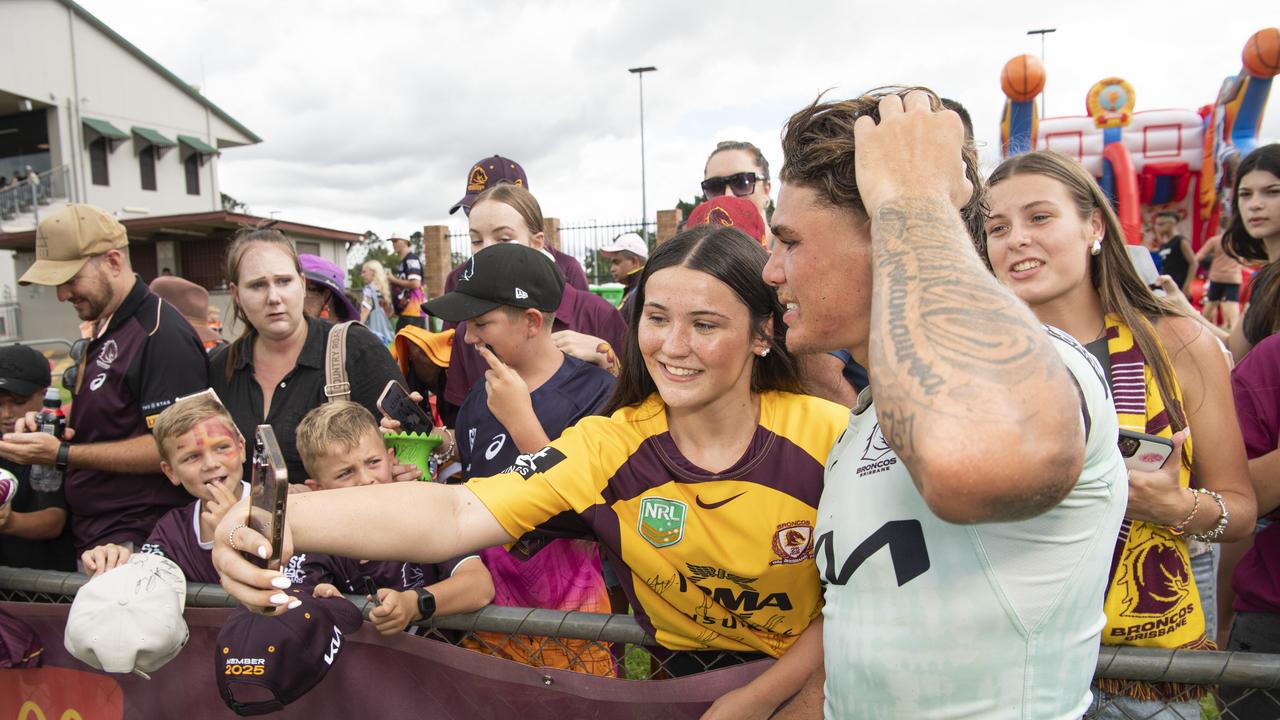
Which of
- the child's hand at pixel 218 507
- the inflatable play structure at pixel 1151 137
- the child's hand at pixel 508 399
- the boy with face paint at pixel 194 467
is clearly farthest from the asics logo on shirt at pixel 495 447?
the inflatable play structure at pixel 1151 137

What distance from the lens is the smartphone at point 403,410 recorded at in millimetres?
3021

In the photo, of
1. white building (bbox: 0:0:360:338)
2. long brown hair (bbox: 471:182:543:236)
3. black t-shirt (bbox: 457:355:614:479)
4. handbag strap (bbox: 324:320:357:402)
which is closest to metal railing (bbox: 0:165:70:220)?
white building (bbox: 0:0:360:338)

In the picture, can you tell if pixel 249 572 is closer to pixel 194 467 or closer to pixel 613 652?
pixel 613 652

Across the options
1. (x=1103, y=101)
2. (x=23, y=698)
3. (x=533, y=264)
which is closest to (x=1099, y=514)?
(x=533, y=264)

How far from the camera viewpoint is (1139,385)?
1.99 m

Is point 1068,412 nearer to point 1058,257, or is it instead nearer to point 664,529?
point 664,529

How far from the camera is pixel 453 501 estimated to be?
5.62 feet

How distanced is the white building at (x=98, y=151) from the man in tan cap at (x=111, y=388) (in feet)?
71.1

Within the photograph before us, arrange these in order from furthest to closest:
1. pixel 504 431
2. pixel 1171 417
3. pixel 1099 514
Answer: pixel 504 431 < pixel 1171 417 < pixel 1099 514

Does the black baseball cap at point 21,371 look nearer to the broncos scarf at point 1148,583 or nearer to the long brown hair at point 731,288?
the long brown hair at point 731,288

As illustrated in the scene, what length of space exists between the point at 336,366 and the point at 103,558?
1116mm

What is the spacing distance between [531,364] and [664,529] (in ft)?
4.00

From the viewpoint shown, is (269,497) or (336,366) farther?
(336,366)

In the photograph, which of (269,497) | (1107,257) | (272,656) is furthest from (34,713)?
(1107,257)
